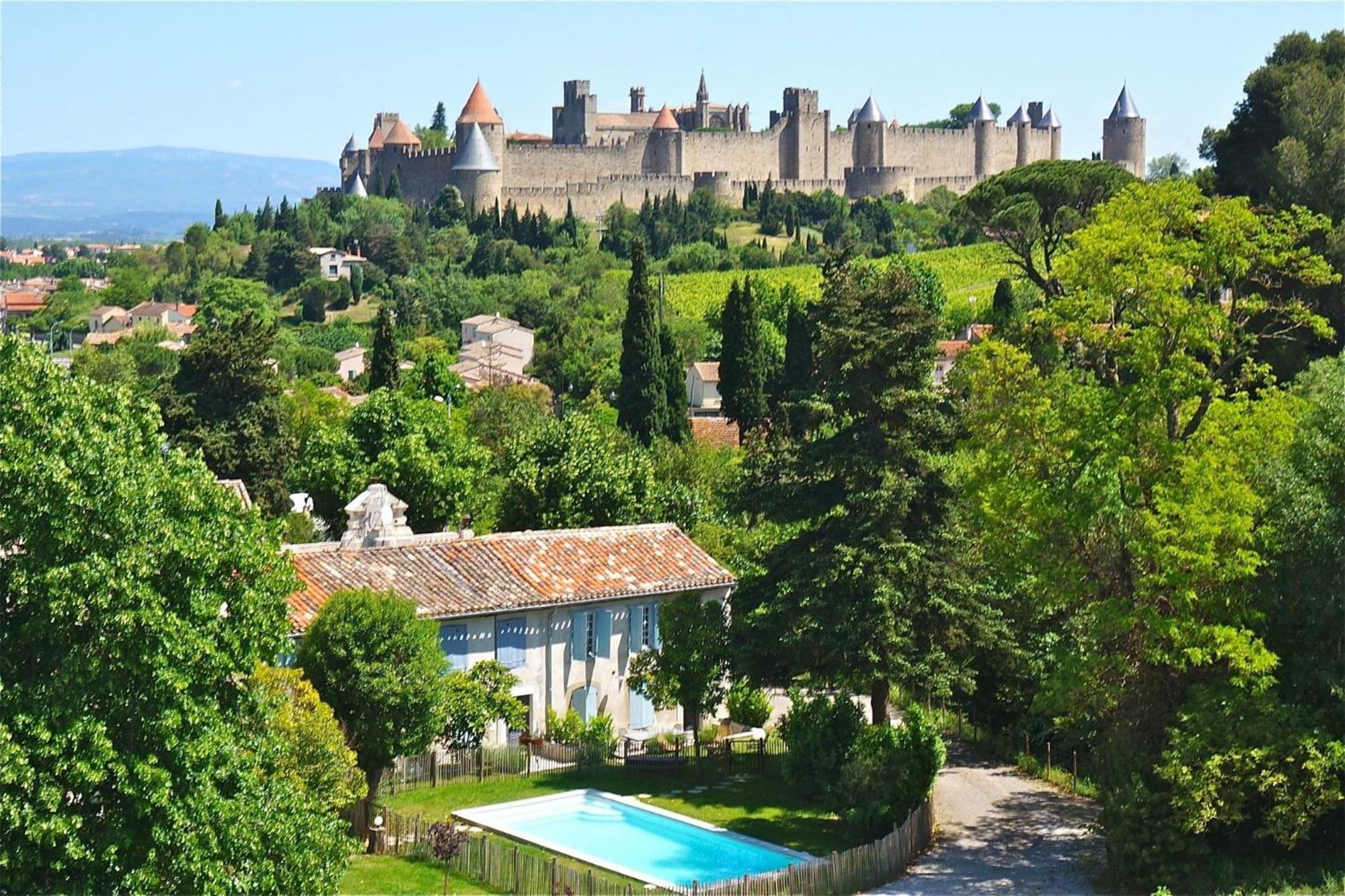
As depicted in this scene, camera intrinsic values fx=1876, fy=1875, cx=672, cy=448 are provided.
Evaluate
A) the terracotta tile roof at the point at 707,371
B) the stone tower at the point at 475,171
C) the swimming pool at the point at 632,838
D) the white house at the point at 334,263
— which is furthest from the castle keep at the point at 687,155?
the swimming pool at the point at 632,838

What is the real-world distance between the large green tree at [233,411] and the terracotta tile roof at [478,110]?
68.2 meters

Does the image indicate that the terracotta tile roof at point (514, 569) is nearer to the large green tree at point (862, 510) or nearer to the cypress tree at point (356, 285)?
the large green tree at point (862, 510)

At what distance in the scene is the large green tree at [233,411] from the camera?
131 ft

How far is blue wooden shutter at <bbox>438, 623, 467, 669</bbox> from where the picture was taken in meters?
23.7

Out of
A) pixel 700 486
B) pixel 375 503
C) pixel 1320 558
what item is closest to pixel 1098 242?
pixel 1320 558

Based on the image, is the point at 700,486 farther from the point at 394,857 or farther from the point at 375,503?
the point at 394,857

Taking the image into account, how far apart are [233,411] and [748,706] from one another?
63.6 feet

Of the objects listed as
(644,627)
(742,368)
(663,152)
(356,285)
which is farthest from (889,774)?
(663,152)

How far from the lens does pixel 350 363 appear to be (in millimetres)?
74250

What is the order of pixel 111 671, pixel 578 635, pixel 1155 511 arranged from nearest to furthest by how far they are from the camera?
pixel 111 671 < pixel 1155 511 < pixel 578 635

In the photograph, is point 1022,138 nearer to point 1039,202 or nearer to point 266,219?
point 266,219

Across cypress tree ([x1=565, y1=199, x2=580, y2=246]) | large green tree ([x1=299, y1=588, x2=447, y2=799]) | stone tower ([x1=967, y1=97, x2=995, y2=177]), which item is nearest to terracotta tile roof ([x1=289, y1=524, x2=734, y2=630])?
large green tree ([x1=299, y1=588, x2=447, y2=799])

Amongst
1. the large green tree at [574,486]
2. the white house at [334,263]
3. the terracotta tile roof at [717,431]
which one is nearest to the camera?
the large green tree at [574,486]

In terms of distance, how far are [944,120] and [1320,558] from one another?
127979mm
